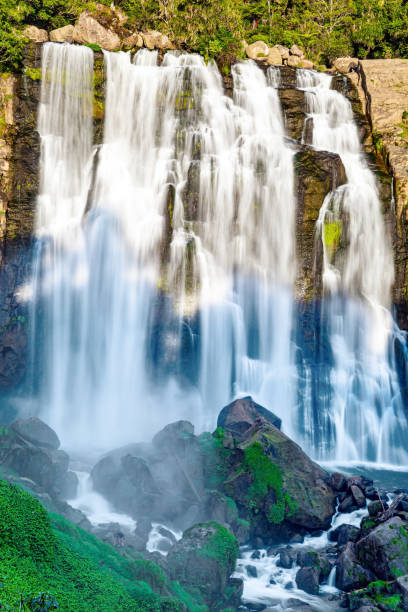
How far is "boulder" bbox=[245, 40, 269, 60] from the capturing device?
31172 millimetres

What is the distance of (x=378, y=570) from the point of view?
30.3 ft

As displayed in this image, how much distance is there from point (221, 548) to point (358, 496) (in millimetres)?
4840

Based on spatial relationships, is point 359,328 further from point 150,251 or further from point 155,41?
point 155,41

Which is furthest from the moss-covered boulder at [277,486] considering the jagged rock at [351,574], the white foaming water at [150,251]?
the white foaming water at [150,251]

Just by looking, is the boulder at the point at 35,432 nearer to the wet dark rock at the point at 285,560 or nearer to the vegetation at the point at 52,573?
the vegetation at the point at 52,573

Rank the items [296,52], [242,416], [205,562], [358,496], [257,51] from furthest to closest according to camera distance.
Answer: [296,52]
[257,51]
[242,416]
[358,496]
[205,562]

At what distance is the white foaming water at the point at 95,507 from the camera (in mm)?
11375

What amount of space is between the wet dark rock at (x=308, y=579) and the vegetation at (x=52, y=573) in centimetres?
320

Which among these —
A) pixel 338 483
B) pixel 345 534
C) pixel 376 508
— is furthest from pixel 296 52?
pixel 345 534

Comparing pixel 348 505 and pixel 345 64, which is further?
pixel 345 64

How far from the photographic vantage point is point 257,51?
102 feet

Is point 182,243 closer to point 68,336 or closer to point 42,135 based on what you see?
point 68,336

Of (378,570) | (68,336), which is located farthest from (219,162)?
(378,570)

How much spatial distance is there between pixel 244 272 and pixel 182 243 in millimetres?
2918
